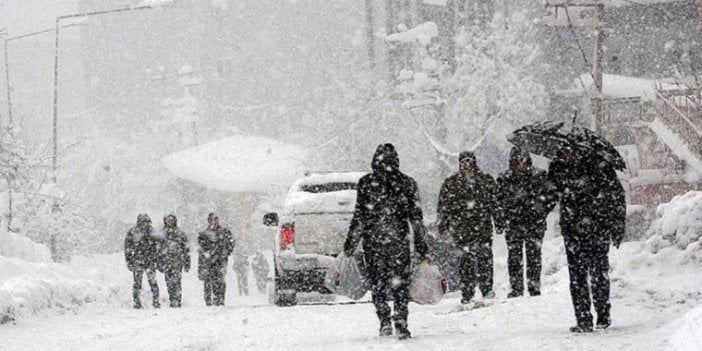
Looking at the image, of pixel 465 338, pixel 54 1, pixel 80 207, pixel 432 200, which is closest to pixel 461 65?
pixel 432 200

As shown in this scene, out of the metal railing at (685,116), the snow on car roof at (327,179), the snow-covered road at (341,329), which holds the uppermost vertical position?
the metal railing at (685,116)

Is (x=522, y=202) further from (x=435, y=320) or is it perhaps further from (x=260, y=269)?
(x=260, y=269)

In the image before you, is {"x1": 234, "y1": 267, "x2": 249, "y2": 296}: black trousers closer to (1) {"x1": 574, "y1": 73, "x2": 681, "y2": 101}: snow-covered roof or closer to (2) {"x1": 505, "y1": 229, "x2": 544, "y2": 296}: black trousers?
(1) {"x1": 574, "y1": 73, "x2": 681, "y2": 101}: snow-covered roof

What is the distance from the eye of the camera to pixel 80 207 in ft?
138

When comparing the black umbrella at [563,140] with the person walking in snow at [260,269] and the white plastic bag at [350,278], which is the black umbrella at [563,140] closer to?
→ the white plastic bag at [350,278]

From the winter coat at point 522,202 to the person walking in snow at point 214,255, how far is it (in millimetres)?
5505

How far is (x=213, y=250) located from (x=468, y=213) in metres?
5.55

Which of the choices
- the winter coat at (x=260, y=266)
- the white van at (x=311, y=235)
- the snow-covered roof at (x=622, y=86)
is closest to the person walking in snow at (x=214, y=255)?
the white van at (x=311, y=235)

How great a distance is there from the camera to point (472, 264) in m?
11.9

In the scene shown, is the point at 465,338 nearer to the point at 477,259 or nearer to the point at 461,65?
the point at 477,259

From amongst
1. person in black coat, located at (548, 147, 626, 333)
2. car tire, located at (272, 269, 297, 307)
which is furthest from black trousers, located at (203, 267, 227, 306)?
person in black coat, located at (548, 147, 626, 333)

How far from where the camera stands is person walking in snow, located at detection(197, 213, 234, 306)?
16031 millimetres

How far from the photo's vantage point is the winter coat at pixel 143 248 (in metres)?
16.4

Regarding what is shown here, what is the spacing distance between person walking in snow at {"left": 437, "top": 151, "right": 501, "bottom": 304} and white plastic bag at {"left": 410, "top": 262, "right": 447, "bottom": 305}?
9.10 feet
